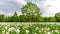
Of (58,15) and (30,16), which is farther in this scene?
(30,16)

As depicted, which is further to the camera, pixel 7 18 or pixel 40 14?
pixel 40 14

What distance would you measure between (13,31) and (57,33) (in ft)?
4.14

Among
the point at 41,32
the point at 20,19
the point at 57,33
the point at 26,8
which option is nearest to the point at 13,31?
the point at 41,32

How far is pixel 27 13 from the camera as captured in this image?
44094mm

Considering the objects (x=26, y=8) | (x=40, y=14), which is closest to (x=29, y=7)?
(x=26, y=8)

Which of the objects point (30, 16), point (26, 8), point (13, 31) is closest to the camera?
point (13, 31)

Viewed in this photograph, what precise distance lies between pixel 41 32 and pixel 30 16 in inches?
1474

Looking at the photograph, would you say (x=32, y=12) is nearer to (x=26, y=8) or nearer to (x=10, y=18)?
(x=26, y=8)

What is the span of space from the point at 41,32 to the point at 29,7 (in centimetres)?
4131

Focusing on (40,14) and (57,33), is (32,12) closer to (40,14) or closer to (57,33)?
(40,14)

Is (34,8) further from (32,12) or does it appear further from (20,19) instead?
(20,19)

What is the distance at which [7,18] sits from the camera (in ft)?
131

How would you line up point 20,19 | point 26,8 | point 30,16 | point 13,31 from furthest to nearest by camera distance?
1. point 26,8
2. point 30,16
3. point 20,19
4. point 13,31

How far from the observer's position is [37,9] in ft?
150
